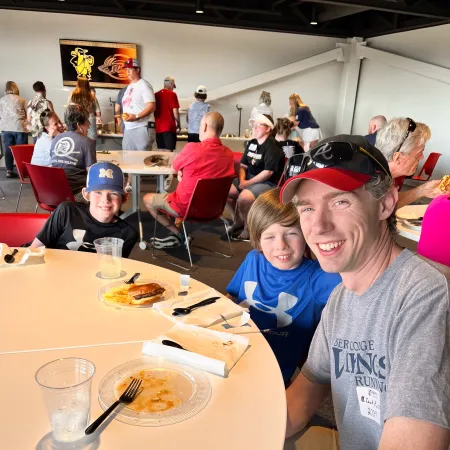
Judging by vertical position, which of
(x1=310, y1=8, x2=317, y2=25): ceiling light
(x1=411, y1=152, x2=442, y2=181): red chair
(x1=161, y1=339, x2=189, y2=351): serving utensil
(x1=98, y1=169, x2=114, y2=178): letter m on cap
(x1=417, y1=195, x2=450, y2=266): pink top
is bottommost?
(x1=411, y1=152, x2=442, y2=181): red chair

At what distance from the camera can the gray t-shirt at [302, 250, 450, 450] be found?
2.51 feet

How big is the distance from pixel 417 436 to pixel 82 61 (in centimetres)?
964

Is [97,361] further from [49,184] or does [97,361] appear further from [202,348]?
[49,184]

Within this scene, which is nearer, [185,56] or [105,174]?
[105,174]

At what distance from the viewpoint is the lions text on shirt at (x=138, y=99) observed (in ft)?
18.2

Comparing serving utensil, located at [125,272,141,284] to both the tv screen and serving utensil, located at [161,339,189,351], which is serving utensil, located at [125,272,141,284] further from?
the tv screen

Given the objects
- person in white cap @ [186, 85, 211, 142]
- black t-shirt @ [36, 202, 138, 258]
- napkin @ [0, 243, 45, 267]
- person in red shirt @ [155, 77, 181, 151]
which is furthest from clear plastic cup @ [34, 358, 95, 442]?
person in white cap @ [186, 85, 211, 142]

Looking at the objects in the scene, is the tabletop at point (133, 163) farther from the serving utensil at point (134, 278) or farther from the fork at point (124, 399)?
the fork at point (124, 399)

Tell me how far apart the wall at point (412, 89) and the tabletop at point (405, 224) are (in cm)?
637

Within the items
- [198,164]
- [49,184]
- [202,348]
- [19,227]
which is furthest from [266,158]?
[202,348]

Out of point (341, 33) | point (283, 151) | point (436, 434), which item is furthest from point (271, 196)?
point (341, 33)

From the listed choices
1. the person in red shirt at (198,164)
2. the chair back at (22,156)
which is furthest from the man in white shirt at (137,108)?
the person in red shirt at (198,164)

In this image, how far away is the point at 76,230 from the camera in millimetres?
2193

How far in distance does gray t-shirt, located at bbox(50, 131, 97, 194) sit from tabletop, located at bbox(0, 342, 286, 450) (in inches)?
125
